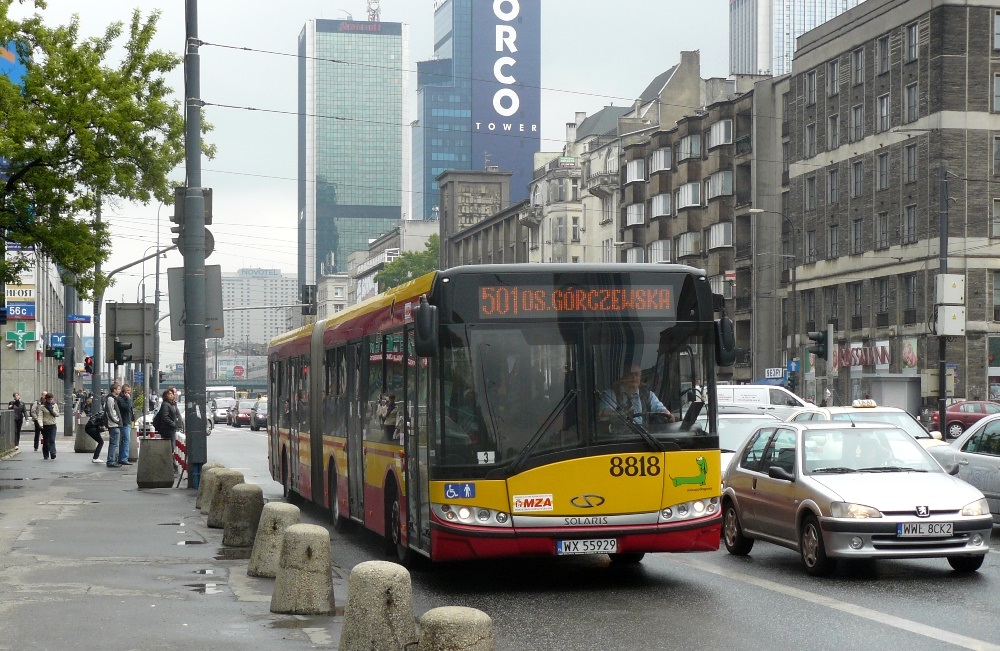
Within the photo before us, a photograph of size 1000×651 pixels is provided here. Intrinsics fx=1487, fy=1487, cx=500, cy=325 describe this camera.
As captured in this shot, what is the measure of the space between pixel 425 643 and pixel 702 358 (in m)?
5.72

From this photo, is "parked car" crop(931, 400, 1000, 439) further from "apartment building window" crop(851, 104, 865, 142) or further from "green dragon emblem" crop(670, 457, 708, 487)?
"green dragon emblem" crop(670, 457, 708, 487)

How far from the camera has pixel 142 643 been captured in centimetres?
918

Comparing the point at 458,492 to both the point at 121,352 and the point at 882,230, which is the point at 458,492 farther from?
the point at 882,230

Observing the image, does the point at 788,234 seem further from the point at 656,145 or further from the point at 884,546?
the point at 884,546

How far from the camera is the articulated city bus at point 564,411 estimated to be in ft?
39.0

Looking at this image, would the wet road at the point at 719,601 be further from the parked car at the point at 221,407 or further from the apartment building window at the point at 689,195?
the parked car at the point at 221,407

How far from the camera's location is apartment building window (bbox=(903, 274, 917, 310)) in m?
62.5

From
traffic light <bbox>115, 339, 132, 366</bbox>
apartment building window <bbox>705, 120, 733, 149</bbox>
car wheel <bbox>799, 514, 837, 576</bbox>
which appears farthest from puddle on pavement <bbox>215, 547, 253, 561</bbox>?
apartment building window <bbox>705, 120, 733, 149</bbox>

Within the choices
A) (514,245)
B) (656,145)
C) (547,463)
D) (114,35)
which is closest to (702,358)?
(547,463)

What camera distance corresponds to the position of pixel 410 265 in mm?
133875

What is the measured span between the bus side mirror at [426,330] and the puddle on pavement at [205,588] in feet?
Answer: 8.14

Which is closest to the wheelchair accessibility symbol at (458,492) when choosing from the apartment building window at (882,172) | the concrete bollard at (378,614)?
the concrete bollard at (378,614)

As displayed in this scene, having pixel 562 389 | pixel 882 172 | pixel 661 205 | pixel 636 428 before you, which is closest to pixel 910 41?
pixel 882 172

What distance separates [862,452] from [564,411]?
3.32 m
